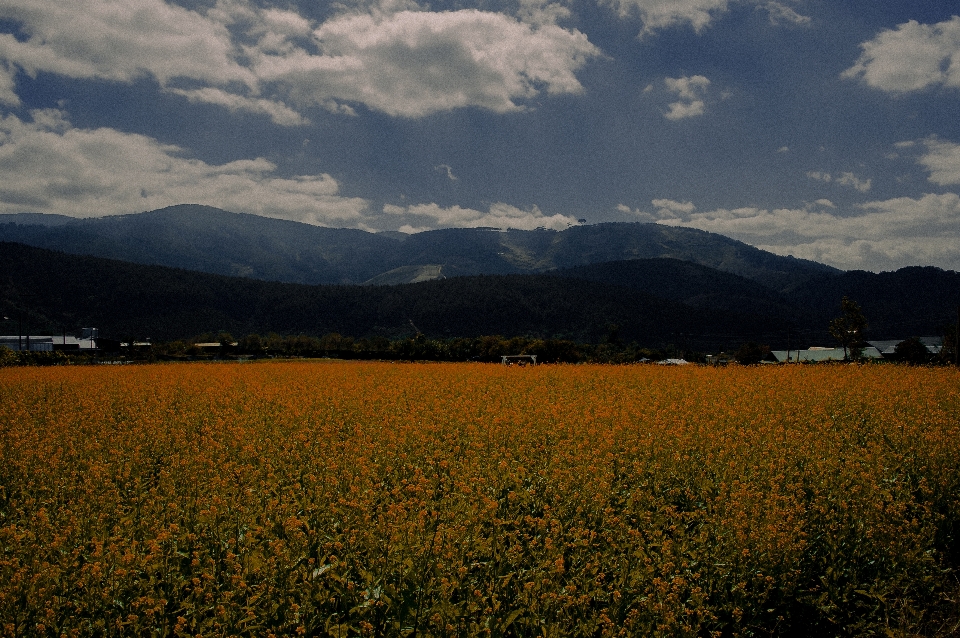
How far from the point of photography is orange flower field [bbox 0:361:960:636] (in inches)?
193

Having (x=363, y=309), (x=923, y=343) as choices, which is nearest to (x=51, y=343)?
(x=363, y=309)

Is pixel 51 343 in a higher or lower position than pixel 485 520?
lower

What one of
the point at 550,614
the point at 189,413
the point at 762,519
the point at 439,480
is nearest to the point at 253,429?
the point at 189,413

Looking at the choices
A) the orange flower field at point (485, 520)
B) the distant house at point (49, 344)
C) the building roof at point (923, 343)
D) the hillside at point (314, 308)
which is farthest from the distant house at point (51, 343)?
the building roof at point (923, 343)

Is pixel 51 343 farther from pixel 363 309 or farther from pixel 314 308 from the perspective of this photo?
pixel 363 309

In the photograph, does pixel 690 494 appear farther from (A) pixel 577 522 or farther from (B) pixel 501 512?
(B) pixel 501 512

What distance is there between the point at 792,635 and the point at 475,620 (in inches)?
158

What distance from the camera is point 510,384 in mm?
19062

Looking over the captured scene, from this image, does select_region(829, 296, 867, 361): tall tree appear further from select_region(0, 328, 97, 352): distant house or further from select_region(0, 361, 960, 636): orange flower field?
select_region(0, 328, 97, 352): distant house

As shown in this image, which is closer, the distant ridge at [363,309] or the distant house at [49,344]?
the distant house at [49,344]

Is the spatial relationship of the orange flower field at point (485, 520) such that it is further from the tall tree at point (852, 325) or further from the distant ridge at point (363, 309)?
the distant ridge at point (363, 309)

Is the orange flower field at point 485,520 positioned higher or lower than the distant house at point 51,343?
higher

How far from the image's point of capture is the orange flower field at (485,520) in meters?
4.90

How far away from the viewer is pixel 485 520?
6.44 m
